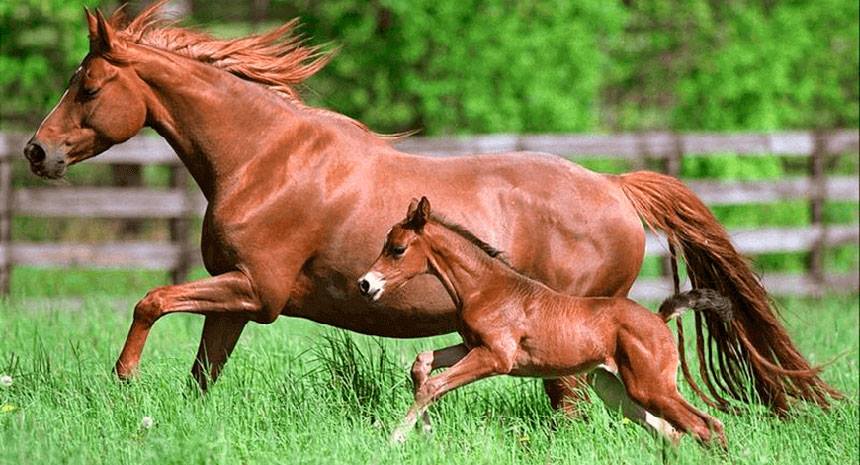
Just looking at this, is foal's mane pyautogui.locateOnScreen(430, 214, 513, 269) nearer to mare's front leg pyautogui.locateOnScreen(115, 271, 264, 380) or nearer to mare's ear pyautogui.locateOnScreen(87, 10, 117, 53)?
mare's front leg pyautogui.locateOnScreen(115, 271, 264, 380)

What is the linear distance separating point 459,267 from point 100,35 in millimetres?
1857

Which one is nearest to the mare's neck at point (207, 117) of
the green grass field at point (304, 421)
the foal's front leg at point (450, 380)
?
the green grass field at point (304, 421)

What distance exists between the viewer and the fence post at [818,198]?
12984 millimetres

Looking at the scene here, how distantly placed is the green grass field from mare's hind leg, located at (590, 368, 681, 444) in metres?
0.07

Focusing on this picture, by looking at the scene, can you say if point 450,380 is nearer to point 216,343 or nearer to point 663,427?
point 663,427

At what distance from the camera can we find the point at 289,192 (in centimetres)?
607

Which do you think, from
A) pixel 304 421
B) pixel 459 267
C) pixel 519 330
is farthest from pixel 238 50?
pixel 519 330

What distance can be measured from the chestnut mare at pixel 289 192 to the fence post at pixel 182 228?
18.8 feet

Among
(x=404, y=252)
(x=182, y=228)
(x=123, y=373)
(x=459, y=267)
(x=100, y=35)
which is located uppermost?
(x=100, y=35)

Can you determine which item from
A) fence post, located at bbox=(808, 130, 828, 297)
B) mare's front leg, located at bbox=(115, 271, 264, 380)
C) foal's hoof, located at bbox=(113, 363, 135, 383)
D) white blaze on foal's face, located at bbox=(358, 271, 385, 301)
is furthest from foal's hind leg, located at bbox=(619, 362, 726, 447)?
fence post, located at bbox=(808, 130, 828, 297)

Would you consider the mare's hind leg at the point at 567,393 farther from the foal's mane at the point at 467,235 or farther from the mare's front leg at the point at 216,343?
the mare's front leg at the point at 216,343

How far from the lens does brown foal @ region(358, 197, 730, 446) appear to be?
5.38m

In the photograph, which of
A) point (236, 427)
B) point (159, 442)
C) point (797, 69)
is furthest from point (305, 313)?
point (797, 69)

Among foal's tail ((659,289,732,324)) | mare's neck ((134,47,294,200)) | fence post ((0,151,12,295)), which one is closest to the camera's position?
foal's tail ((659,289,732,324))
